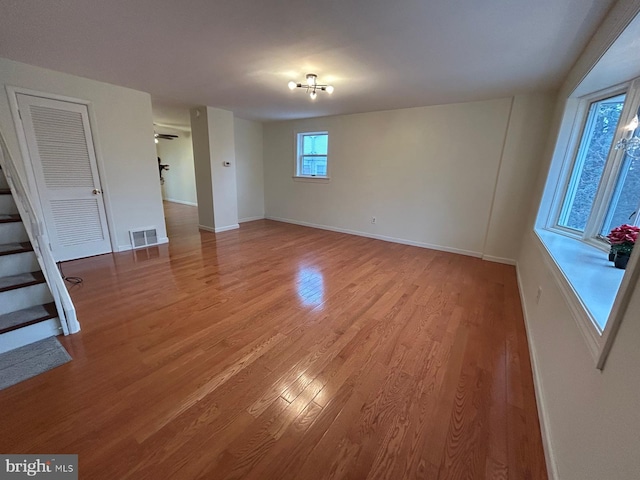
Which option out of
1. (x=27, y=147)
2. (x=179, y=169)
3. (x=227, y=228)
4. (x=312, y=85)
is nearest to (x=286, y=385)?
(x=312, y=85)

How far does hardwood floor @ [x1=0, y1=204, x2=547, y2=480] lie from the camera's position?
119cm

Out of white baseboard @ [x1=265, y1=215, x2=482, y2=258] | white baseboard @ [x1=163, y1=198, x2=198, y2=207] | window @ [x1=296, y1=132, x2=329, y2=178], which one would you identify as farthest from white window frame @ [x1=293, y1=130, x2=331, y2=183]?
white baseboard @ [x1=163, y1=198, x2=198, y2=207]

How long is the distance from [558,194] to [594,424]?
267 centimetres

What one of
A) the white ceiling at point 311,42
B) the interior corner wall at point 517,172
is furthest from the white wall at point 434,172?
the white ceiling at point 311,42

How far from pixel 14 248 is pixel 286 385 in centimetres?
243

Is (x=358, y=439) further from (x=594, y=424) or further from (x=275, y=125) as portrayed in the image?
(x=275, y=125)

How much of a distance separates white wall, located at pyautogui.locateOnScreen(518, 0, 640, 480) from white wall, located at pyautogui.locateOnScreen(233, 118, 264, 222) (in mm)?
5638

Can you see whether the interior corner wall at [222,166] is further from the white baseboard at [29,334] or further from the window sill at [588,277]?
the window sill at [588,277]

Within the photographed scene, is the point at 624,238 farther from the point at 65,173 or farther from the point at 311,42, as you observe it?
the point at 65,173

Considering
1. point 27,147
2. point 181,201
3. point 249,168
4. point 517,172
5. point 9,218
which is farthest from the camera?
point 181,201

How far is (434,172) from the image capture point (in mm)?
4301

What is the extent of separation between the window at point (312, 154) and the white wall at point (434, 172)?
18 cm

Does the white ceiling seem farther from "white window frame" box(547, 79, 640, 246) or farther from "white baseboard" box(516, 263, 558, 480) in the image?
"white baseboard" box(516, 263, 558, 480)

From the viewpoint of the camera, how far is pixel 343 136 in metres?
5.16
